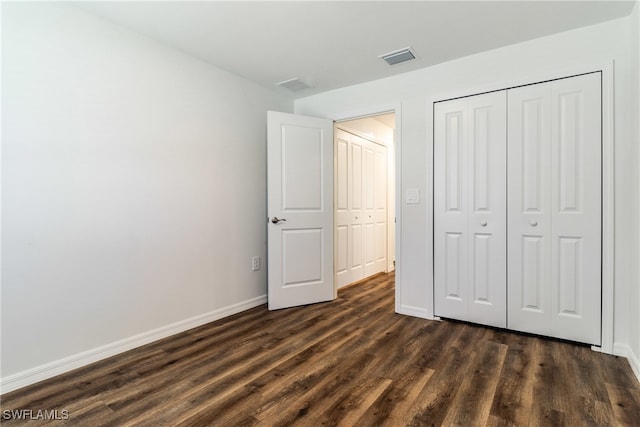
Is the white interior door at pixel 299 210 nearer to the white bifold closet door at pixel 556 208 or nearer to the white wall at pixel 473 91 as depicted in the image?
the white wall at pixel 473 91

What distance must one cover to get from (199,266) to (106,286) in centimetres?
74

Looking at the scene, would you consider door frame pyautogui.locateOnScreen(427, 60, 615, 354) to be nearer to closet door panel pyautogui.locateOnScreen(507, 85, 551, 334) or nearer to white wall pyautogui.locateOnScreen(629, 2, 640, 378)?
white wall pyautogui.locateOnScreen(629, 2, 640, 378)

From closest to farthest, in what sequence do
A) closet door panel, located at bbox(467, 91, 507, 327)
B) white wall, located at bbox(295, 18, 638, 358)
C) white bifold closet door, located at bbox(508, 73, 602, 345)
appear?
white wall, located at bbox(295, 18, 638, 358)
white bifold closet door, located at bbox(508, 73, 602, 345)
closet door panel, located at bbox(467, 91, 507, 327)

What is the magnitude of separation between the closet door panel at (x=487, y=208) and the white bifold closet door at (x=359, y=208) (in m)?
1.67

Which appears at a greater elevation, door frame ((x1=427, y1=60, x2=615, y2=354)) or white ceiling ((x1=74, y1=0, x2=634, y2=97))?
white ceiling ((x1=74, y1=0, x2=634, y2=97))

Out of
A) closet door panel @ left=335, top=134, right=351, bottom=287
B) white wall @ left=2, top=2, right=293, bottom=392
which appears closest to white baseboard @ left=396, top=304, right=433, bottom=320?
closet door panel @ left=335, top=134, right=351, bottom=287

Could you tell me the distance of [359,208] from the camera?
15.0 feet

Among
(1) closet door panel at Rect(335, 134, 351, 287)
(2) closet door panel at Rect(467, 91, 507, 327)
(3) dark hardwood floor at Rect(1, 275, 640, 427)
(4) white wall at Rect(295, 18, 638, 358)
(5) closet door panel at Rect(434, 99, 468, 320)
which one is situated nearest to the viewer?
(3) dark hardwood floor at Rect(1, 275, 640, 427)

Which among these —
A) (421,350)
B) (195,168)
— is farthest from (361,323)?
(195,168)

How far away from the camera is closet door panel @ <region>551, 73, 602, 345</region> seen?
233 cm

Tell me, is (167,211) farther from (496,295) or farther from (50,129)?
(496,295)

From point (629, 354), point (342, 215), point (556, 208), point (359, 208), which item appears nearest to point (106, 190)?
point (342, 215)

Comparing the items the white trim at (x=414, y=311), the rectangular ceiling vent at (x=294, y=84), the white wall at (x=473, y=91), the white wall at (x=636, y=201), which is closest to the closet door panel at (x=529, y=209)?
the white wall at (x=473, y=91)

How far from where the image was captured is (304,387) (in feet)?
6.15
